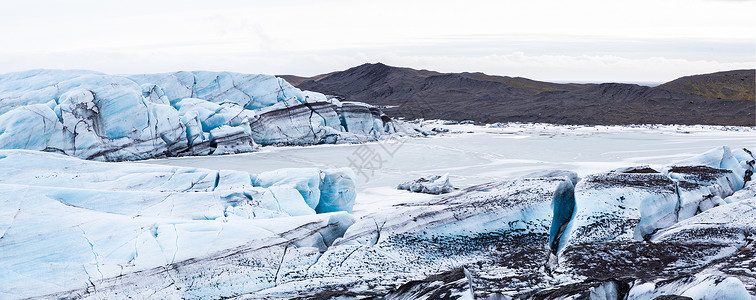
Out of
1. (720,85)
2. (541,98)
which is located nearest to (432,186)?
(541,98)

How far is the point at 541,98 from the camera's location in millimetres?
44000

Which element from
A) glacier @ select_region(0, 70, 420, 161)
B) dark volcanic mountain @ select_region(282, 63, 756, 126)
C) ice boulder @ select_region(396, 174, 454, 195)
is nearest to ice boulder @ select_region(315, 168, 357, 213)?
ice boulder @ select_region(396, 174, 454, 195)

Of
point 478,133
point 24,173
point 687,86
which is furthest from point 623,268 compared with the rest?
point 687,86

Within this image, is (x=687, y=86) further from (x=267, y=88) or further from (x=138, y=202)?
(x=138, y=202)

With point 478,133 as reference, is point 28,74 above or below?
above

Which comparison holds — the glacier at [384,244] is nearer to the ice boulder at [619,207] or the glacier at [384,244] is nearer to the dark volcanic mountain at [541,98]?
the ice boulder at [619,207]

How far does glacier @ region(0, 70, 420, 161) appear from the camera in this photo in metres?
15.3

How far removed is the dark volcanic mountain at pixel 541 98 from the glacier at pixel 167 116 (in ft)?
50.0

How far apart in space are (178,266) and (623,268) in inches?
169

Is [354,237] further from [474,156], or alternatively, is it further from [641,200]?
[474,156]

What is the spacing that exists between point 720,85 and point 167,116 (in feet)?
169

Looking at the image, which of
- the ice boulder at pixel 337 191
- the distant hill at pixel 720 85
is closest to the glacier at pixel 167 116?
the ice boulder at pixel 337 191

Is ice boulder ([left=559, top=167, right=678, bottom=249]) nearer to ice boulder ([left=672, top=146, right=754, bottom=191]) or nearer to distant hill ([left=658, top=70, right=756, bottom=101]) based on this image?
ice boulder ([left=672, top=146, right=754, bottom=191])

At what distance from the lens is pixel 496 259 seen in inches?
235
